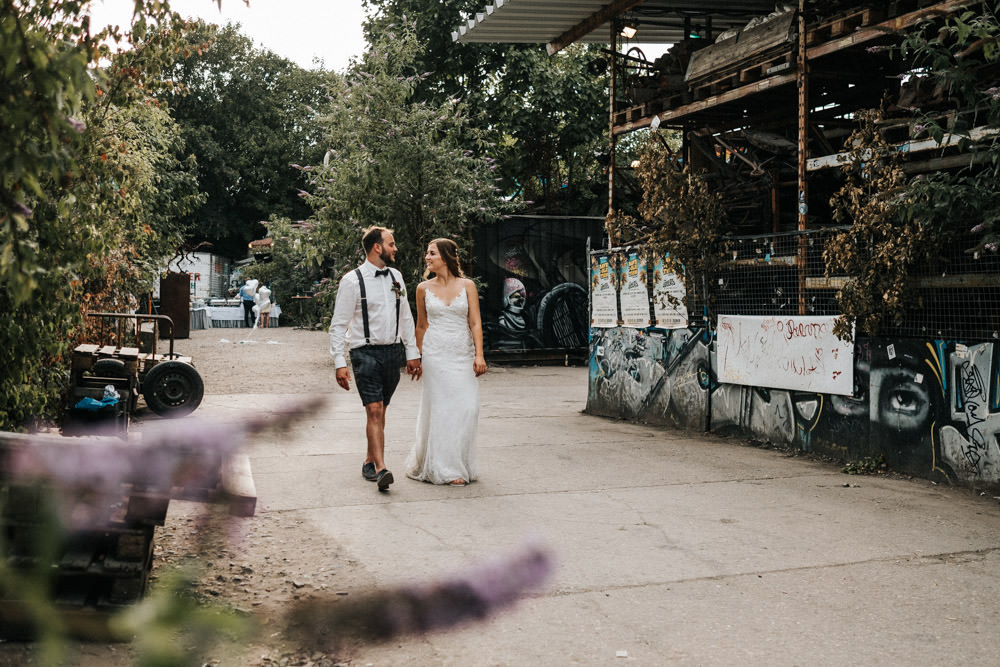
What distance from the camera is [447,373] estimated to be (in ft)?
21.8

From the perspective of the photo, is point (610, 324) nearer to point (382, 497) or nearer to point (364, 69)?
point (382, 497)

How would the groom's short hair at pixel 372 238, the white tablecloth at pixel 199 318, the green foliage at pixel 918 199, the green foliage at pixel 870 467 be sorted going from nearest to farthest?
the green foliage at pixel 918 199 → the groom's short hair at pixel 372 238 → the green foliage at pixel 870 467 → the white tablecloth at pixel 199 318

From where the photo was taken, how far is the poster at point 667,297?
377 inches

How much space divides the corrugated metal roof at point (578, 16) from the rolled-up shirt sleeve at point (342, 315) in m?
7.12

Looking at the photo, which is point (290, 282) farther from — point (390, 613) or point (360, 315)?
point (390, 613)

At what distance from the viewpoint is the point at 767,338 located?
8320 mm

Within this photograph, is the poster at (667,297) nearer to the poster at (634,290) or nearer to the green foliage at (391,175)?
the poster at (634,290)

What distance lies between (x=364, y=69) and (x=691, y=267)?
33.7 ft

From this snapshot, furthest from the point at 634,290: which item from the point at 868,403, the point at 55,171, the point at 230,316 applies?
the point at 230,316

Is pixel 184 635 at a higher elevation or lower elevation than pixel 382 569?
higher

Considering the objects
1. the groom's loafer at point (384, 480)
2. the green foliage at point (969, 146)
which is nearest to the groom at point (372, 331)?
the groom's loafer at point (384, 480)

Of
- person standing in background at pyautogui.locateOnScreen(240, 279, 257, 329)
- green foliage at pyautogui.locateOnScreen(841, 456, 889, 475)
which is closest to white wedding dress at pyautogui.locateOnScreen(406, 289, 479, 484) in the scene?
green foliage at pyautogui.locateOnScreen(841, 456, 889, 475)

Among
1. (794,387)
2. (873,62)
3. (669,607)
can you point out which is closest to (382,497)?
(669,607)

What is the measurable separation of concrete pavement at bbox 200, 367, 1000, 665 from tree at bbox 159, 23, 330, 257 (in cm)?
3759
